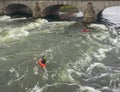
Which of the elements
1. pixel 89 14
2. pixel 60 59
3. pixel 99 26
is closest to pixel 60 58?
pixel 60 59

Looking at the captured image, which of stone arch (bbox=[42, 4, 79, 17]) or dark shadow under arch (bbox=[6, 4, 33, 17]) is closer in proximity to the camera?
stone arch (bbox=[42, 4, 79, 17])

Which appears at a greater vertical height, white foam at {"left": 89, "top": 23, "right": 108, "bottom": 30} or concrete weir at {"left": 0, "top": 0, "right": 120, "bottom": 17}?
concrete weir at {"left": 0, "top": 0, "right": 120, "bottom": 17}

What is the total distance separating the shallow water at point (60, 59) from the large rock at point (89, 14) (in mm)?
4426

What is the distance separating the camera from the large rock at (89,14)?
52306mm

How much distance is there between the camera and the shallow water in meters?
24.8

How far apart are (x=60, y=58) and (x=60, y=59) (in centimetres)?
35

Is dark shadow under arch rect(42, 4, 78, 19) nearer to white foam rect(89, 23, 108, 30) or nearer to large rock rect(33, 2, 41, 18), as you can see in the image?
large rock rect(33, 2, 41, 18)

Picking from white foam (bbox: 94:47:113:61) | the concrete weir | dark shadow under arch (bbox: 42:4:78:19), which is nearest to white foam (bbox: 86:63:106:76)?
white foam (bbox: 94:47:113:61)

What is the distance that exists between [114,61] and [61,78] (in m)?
8.44

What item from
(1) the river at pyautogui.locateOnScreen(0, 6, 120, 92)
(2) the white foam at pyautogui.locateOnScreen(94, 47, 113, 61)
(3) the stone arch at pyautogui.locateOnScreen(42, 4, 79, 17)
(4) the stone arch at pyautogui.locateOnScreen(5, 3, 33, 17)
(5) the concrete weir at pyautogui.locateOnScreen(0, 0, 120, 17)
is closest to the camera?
(1) the river at pyautogui.locateOnScreen(0, 6, 120, 92)

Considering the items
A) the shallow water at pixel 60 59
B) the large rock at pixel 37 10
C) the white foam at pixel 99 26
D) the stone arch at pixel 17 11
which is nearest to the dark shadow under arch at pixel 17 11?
the stone arch at pixel 17 11

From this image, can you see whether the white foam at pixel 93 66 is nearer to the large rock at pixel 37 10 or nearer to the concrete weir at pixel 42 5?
the concrete weir at pixel 42 5

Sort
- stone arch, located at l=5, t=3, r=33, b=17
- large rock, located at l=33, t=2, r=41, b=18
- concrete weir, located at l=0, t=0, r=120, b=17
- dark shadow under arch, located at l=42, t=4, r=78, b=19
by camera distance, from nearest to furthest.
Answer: concrete weir, located at l=0, t=0, r=120, b=17, large rock, located at l=33, t=2, r=41, b=18, dark shadow under arch, located at l=42, t=4, r=78, b=19, stone arch, located at l=5, t=3, r=33, b=17

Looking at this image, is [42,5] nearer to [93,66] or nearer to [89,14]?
[89,14]
